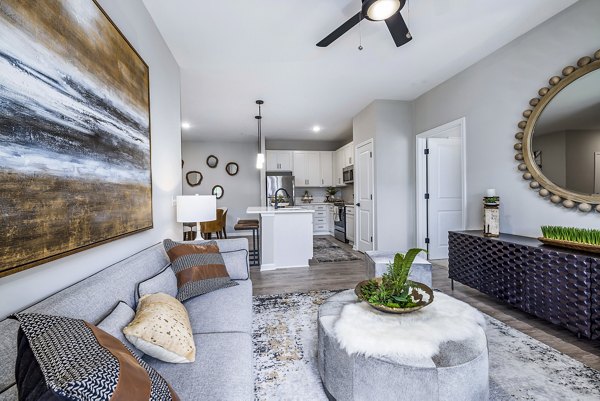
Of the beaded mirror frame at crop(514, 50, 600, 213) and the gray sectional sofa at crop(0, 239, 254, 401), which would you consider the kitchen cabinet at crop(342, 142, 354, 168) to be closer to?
Result: the beaded mirror frame at crop(514, 50, 600, 213)

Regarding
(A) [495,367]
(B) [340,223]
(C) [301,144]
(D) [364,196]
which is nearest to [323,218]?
(B) [340,223]

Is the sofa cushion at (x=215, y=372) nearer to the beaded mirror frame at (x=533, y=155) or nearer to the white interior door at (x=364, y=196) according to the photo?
the beaded mirror frame at (x=533, y=155)

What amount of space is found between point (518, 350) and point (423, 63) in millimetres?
3066

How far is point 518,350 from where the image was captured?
6.15ft

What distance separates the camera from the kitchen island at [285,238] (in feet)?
13.2

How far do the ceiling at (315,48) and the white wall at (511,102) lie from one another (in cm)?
15

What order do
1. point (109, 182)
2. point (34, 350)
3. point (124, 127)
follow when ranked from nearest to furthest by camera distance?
point (34, 350) → point (109, 182) → point (124, 127)

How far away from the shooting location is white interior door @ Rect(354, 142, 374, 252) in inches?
184

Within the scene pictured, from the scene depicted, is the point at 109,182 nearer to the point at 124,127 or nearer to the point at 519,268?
the point at 124,127

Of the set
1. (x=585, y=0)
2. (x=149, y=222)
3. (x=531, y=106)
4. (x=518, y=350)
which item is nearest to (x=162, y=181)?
(x=149, y=222)

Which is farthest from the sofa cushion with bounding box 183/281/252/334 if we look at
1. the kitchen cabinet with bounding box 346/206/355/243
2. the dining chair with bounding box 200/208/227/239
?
the kitchen cabinet with bounding box 346/206/355/243

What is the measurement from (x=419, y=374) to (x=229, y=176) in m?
7.04

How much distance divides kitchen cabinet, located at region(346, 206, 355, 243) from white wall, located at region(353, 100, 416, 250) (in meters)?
1.42

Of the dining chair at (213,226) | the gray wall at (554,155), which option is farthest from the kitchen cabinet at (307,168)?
the gray wall at (554,155)
